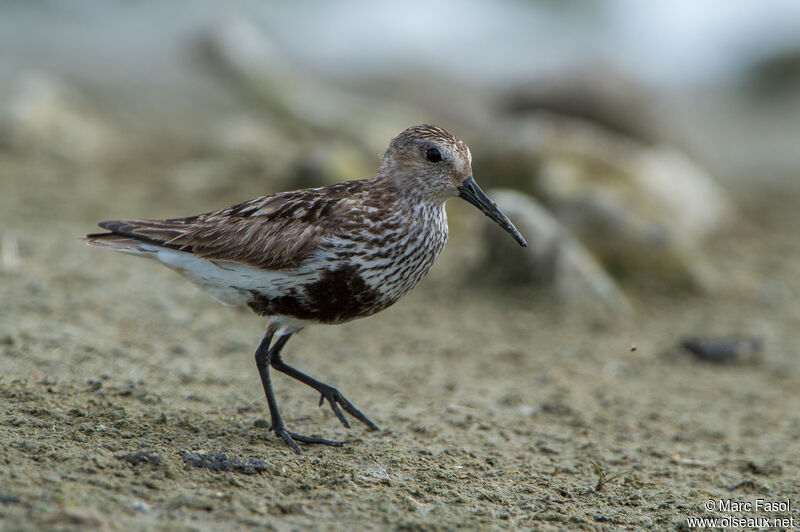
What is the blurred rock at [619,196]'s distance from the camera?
29.5 ft

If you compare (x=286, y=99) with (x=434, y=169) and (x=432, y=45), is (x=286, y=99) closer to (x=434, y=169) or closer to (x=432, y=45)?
(x=434, y=169)

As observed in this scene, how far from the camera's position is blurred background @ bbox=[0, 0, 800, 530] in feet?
14.4

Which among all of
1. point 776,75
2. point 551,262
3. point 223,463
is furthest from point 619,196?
point 776,75

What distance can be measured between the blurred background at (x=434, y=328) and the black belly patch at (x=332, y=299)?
75 centimetres

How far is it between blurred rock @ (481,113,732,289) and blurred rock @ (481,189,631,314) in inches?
18.3

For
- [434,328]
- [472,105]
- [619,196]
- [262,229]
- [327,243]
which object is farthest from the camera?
[472,105]

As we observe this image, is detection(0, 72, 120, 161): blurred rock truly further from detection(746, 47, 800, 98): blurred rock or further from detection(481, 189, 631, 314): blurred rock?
detection(746, 47, 800, 98): blurred rock

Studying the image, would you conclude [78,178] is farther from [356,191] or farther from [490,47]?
[490,47]

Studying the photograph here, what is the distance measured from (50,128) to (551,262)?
299 inches

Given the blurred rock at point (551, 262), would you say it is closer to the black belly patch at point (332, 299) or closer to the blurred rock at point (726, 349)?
the blurred rock at point (726, 349)

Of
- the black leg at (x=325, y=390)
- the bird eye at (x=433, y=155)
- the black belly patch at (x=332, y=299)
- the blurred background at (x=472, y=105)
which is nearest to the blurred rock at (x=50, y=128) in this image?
→ the blurred background at (x=472, y=105)

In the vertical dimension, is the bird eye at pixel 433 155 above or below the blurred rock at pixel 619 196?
below

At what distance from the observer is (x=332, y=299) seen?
476 cm

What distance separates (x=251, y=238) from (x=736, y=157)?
46.8 feet
